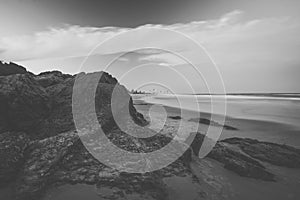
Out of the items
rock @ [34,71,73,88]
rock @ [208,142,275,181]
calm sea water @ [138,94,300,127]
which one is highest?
rock @ [34,71,73,88]

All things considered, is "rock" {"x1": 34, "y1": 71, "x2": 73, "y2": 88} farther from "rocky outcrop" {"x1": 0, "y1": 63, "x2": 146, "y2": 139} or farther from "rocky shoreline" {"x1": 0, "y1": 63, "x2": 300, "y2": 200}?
"rocky shoreline" {"x1": 0, "y1": 63, "x2": 300, "y2": 200}

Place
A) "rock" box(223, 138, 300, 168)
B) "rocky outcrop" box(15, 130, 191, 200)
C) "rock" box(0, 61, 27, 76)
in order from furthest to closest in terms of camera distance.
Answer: "rock" box(0, 61, 27, 76), "rock" box(223, 138, 300, 168), "rocky outcrop" box(15, 130, 191, 200)

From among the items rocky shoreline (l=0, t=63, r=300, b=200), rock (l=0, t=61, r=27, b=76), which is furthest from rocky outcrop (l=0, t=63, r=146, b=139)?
rock (l=0, t=61, r=27, b=76)

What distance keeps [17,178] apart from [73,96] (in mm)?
3880

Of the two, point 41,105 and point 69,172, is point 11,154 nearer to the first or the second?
point 69,172

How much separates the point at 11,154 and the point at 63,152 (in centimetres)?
146

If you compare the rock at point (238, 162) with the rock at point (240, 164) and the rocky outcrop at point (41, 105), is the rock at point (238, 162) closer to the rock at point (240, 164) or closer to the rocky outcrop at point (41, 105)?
the rock at point (240, 164)

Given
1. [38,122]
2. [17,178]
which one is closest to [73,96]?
[38,122]

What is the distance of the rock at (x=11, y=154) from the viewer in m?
5.56

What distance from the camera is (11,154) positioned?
587 cm

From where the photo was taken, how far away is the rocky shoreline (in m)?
5.65

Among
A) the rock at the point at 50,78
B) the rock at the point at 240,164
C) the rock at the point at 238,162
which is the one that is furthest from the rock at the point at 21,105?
the rock at the point at 240,164

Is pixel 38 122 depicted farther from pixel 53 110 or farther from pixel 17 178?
pixel 17 178

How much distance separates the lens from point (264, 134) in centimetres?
1447
